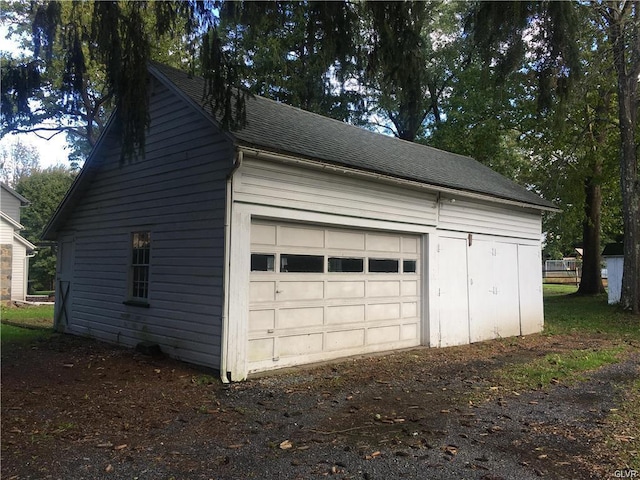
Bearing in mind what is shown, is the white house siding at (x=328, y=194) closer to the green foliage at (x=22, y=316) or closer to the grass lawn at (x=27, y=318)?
the grass lawn at (x=27, y=318)

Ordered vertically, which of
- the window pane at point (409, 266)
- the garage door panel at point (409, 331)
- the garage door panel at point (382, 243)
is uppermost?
the garage door panel at point (382, 243)

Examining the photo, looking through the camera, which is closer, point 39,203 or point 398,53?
point 398,53

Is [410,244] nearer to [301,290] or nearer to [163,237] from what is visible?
[301,290]

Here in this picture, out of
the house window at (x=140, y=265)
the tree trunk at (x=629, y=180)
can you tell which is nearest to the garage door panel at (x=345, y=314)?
the house window at (x=140, y=265)

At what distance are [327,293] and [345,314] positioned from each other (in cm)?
60

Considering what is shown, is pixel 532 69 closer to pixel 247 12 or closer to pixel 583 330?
pixel 247 12

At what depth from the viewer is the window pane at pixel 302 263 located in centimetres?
814

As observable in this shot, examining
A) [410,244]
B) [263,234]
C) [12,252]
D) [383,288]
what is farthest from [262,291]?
[12,252]

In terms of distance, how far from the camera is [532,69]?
6.32 m

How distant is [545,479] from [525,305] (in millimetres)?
9795

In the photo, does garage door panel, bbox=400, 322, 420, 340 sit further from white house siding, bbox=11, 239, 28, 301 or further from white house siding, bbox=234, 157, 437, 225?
white house siding, bbox=11, 239, 28, 301

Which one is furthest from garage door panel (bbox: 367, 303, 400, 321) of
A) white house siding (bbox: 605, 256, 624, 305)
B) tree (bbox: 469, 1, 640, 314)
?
white house siding (bbox: 605, 256, 624, 305)

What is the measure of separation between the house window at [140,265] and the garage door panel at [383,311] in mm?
4272

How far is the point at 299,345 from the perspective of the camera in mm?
8250
